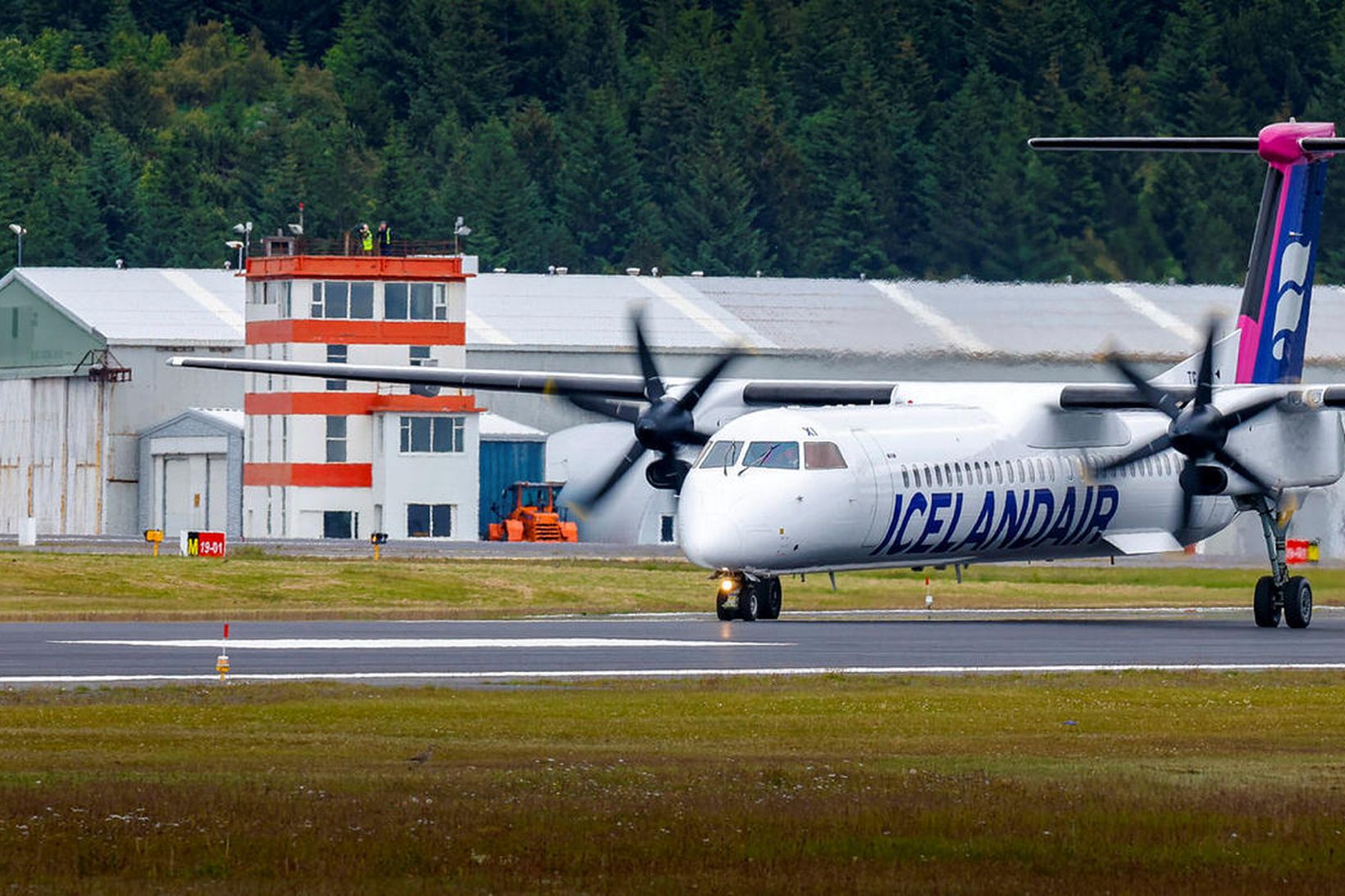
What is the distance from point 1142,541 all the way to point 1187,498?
3148mm

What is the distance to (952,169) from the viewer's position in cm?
10750

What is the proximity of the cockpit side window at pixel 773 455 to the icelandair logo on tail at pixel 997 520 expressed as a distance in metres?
1.98

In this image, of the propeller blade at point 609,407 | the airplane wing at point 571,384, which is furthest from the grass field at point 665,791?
the airplane wing at point 571,384

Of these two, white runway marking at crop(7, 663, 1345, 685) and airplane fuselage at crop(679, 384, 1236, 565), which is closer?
white runway marking at crop(7, 663, 1345, 685)

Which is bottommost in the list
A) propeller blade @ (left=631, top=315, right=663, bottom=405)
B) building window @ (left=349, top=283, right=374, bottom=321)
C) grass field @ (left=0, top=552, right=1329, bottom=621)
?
grass field @ (left=0, top=552, right=1329, bottom=621)

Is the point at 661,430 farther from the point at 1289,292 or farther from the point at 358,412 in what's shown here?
the point at 358,412

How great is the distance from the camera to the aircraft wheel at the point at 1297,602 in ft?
143

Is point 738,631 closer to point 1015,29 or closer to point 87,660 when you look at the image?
point 87,660

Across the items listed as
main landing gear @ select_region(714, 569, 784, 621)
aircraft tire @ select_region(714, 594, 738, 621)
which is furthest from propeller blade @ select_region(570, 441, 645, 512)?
aircraft tire @ select_region(714, 594, 738, 621)

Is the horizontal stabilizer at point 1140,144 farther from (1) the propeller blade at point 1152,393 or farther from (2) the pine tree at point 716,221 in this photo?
(2) the pine tree at point 716,221

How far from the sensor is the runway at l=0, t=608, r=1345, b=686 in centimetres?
3128

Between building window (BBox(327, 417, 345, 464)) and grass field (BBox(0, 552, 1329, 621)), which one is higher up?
building window (BBox(327, 417, 345, 464))

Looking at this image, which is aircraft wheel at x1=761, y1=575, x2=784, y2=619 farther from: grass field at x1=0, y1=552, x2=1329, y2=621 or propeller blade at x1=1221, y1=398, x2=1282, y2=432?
propeller blade at x1=1221, y1=398, x2=1282, y2=432

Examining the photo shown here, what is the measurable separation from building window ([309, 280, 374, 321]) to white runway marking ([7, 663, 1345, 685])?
190ft
